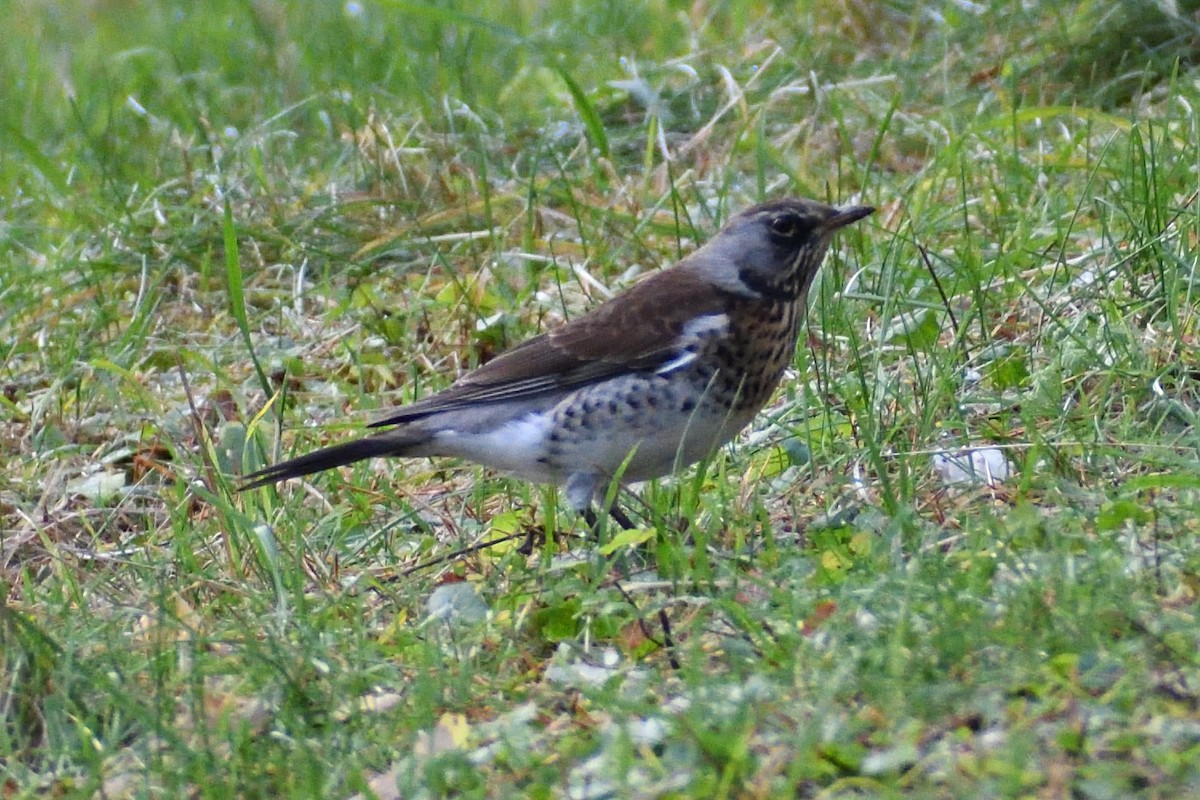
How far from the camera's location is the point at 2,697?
11.9 feet

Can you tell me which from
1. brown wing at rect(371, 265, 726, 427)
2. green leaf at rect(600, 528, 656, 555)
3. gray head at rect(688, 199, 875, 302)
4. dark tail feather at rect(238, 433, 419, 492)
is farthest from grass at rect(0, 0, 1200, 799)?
brown wing at rect(371, 265, 726, 427)

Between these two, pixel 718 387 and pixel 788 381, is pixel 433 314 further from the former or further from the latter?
pixel 718 387

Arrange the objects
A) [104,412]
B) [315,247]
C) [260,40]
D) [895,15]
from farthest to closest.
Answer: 1. [260,40]
2. [895,15]
3. [315,247]
4. [104,412]

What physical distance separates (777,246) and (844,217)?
21 cm

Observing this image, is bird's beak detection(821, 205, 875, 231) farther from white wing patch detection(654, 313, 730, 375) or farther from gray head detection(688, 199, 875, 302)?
white wing patch detection(654, 313, 730, 375)

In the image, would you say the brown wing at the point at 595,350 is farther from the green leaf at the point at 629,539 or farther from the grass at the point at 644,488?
the green leaf at the point at 629,539

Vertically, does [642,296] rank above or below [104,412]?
above

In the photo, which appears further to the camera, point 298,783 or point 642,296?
point 642,296

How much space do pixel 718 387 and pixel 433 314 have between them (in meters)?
2.17

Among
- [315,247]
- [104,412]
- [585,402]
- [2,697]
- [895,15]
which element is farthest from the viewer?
[895,15]

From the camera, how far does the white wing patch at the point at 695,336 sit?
4.62 m

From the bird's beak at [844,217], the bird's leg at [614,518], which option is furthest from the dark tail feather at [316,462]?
the bird's beak at [844,217]

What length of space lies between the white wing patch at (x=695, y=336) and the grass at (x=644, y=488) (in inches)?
12.5

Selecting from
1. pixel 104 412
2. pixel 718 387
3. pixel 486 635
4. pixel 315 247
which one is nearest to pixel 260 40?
pixel 315 247
